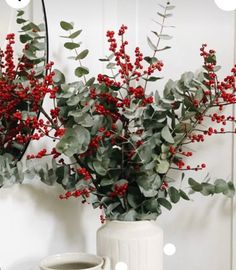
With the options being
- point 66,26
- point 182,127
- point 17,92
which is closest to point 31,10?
point 66,26

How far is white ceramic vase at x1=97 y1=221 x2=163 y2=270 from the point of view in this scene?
1350 mm

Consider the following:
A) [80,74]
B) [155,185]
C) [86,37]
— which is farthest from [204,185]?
[86,37]

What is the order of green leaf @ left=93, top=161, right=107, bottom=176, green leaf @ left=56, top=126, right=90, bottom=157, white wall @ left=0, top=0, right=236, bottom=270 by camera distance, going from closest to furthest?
green leaf @ left=56, top=126, right=90, bottom=157 → green leaf @ left=93, top=161, right=107, bottom=176 → white wall @ left=0, top=0, right=236, bottom=270

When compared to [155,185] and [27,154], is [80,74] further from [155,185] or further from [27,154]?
[155,185]

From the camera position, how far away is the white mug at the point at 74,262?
132 centimetres

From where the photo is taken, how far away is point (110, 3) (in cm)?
165

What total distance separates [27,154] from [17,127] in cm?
11

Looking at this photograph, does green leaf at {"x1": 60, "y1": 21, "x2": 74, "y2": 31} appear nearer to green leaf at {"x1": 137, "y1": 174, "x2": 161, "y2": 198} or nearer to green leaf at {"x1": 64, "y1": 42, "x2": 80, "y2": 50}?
green leaf at {"x1": 64, "y1": 42, "x2": 80, "y2": 50}

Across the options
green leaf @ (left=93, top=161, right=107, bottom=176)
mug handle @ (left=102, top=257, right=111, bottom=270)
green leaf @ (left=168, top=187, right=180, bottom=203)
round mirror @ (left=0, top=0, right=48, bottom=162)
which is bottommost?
mug handle @ (left=102, top=257, right=111, bottom=270)

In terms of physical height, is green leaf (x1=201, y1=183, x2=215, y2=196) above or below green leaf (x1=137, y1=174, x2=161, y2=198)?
below

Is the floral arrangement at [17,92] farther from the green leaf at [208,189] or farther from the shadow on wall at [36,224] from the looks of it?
the green leaf at [208,189]

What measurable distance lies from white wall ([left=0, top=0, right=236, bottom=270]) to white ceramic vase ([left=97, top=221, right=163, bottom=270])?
0.21 meters

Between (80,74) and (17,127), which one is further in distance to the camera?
(80,74)

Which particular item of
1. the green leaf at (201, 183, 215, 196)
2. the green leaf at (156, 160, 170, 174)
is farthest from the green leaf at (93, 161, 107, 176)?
the green leaf at (201, 183, 215, 196)
